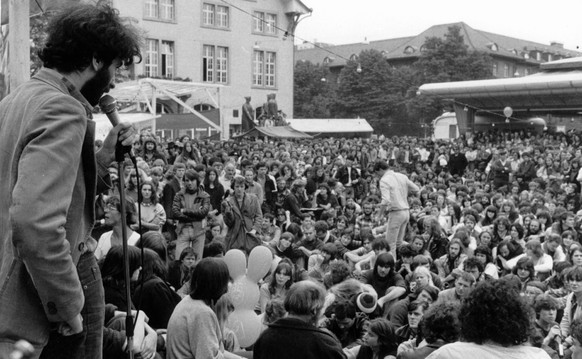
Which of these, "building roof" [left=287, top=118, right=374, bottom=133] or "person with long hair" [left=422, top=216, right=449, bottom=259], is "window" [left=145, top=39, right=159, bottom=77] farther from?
"person with long hair" [left=422, top=216, right=449, bottom=259]

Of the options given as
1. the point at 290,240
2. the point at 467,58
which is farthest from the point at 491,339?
the point at 467,58

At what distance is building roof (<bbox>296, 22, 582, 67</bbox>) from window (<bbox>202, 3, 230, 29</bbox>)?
1662 inches

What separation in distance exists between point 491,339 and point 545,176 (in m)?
18.2

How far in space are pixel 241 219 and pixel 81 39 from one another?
8280 millimetres

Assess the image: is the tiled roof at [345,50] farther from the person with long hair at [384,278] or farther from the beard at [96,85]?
the beard at [96,85]

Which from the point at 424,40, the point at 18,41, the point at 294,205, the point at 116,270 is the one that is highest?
the point at 424,40

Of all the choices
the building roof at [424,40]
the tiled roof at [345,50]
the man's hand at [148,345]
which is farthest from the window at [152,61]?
the tiled roof at [345,50]

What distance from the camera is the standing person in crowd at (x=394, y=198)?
419 inches

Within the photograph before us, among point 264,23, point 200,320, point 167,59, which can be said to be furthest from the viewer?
point 264,23

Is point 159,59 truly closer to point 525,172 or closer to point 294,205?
point 525,172

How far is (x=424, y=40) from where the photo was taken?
83.1m

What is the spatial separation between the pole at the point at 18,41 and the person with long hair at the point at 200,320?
12.8 ft

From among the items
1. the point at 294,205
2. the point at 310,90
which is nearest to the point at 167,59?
the point at 294,205

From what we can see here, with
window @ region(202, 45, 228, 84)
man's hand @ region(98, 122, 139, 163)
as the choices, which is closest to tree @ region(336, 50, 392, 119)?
window @ region(202, 45, 228, 84)
